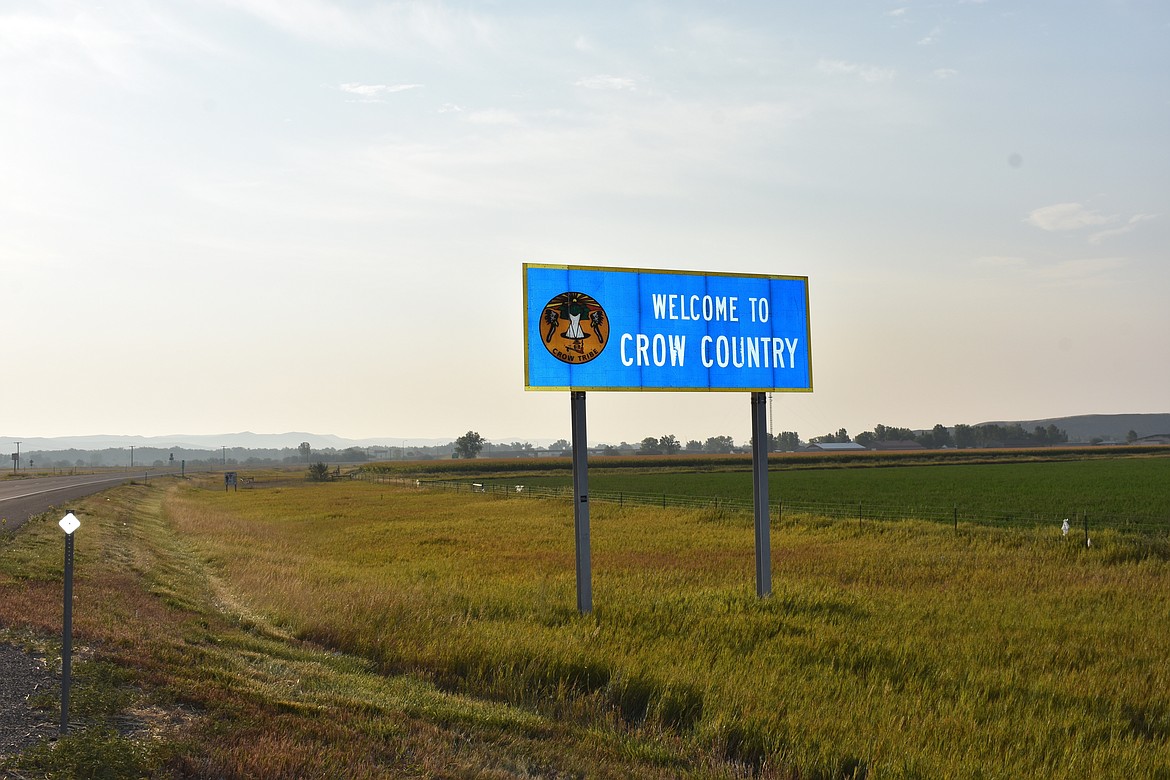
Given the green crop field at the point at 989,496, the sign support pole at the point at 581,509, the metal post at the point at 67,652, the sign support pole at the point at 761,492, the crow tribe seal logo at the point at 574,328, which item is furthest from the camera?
the green crop field at the point at 989,496

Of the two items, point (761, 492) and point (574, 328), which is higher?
point (574, 328)

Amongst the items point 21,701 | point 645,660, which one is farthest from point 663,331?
point 21,701

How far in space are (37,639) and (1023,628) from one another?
577 inches

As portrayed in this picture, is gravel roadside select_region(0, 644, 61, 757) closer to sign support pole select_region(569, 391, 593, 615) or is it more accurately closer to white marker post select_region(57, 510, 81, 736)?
white marker post select_region(57, 510, 81, 736)

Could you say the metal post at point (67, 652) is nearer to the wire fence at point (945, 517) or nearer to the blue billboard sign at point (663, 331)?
the blue billboard sign at point (663, 331)

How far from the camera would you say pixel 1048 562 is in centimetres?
2311

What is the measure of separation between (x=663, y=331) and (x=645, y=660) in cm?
750

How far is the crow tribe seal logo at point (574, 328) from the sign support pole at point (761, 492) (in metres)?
3.96

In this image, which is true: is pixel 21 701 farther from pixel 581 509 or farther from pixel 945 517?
pixel 945 517

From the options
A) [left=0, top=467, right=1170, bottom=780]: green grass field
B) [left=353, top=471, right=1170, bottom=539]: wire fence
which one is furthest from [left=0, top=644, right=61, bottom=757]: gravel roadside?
[left=353, top=471, right=1170, bottom=539]: wire fence

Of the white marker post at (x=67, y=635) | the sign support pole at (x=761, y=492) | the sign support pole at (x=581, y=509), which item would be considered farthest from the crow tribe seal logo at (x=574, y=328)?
the white marker post at (x=67, y=635)

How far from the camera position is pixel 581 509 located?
16891 mm

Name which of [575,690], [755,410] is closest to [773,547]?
[755,410]

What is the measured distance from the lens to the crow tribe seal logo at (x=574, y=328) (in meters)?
16.9
